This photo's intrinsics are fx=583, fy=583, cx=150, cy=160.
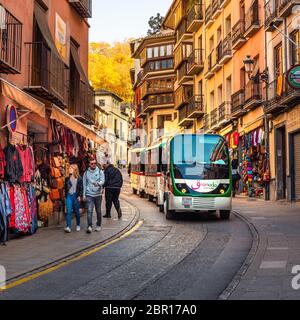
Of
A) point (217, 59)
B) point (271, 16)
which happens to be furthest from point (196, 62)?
point (271, 16)

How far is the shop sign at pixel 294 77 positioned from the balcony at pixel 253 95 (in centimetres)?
691

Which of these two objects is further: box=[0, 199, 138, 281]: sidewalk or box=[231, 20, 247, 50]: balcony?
box=[231, 20, 247, 50]: balcony

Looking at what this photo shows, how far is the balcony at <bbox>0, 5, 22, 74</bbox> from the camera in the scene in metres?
13.5

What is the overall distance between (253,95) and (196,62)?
15.5 meters

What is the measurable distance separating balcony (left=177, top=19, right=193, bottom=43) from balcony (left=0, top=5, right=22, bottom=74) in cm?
3464

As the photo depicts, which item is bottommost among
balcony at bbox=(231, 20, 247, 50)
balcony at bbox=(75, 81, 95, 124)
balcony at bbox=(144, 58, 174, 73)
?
balcony at bbox=(75, 81, 95, 124)

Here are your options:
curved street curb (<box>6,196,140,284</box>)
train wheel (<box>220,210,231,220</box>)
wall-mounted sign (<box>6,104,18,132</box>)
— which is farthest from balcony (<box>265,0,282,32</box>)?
wall-mounted sign (<box>6,104,18,132</box>)

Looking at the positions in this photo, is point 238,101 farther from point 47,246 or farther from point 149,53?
point 149,53

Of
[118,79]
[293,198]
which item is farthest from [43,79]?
[118,79]

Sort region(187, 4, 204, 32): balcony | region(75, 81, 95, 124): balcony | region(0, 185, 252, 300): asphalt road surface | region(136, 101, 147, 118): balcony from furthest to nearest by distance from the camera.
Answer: region(136, 101, 147, 118): balcony
region(187, 4, 204, 32): balcony
region(75, 81, 95, 124): balcony
region(0, 185, 252, 300): asphalt road surface

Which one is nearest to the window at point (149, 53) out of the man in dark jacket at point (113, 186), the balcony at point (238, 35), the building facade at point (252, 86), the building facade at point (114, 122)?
the building facade at point (114, 122)

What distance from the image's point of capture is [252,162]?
31.4 meters

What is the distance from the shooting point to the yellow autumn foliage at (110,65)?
71438 millimetres

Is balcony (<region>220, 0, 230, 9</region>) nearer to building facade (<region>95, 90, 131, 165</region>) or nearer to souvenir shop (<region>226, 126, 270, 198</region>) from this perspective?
souvenir shop (<region>226, 126, 270, 198</region>)
